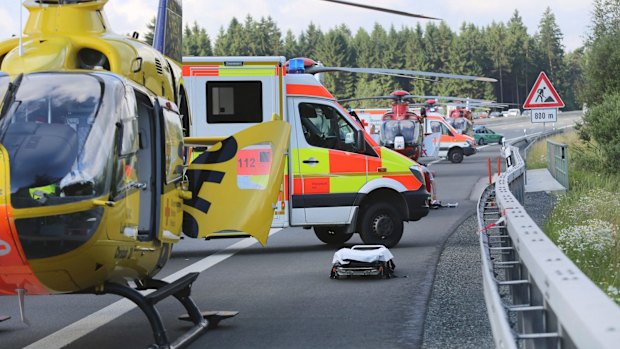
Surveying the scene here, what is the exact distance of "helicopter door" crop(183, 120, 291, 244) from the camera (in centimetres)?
968

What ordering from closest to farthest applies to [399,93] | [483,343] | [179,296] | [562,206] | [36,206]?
[36,206]
[483,343]
[179,296]
[562,206]
[399,93]

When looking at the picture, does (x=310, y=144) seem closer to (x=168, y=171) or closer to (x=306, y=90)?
(x=306, y=90)

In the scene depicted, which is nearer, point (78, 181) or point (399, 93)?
point (78, 181)

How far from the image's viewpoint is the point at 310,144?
15883 mm

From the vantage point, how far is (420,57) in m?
188

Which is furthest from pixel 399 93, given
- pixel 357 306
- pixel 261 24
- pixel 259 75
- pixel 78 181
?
pixel 261 24

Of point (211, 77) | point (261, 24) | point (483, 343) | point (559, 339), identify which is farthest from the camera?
point (261, 24)

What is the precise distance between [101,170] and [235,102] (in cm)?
830

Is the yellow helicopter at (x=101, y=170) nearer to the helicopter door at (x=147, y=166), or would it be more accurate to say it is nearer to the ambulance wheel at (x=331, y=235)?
the helicopter door at (x=147, y=166)

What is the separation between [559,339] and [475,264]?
27.9 feet

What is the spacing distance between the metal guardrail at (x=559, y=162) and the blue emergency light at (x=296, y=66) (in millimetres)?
8400

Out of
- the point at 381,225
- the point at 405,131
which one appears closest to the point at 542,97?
the point at 381,225

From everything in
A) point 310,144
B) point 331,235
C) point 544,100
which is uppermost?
point 544,100

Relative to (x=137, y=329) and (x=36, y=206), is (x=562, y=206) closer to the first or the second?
(x=137, y=329)
